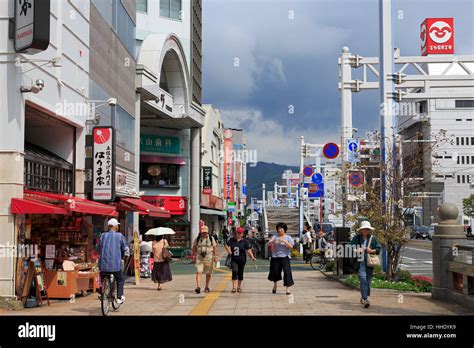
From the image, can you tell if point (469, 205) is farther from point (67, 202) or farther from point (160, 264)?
point (67, 202)

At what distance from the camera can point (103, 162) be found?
761 inches

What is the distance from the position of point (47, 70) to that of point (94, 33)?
17.5ft

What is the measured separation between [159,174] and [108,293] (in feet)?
109

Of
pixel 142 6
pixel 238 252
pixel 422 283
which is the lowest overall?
pixel 422 283

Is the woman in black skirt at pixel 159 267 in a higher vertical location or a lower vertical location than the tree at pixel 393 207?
lower

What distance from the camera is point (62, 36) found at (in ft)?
56.5

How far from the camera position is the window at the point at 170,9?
4178 cm

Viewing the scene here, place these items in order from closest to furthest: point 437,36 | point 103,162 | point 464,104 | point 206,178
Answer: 1. point 103,162
2. point 437,36
3. point 206,178
4. point 464,104

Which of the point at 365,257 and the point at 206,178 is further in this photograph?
the point at 206,178

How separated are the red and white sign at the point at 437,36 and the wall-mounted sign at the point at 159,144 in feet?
61.9

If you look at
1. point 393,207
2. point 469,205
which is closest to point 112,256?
point 393,207

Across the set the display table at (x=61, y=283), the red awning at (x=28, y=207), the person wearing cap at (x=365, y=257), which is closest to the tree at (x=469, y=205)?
the person wearing cap at (x=365, y=257)

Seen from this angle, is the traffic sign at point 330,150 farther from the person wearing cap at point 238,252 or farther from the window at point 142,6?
the window at point 142,6
